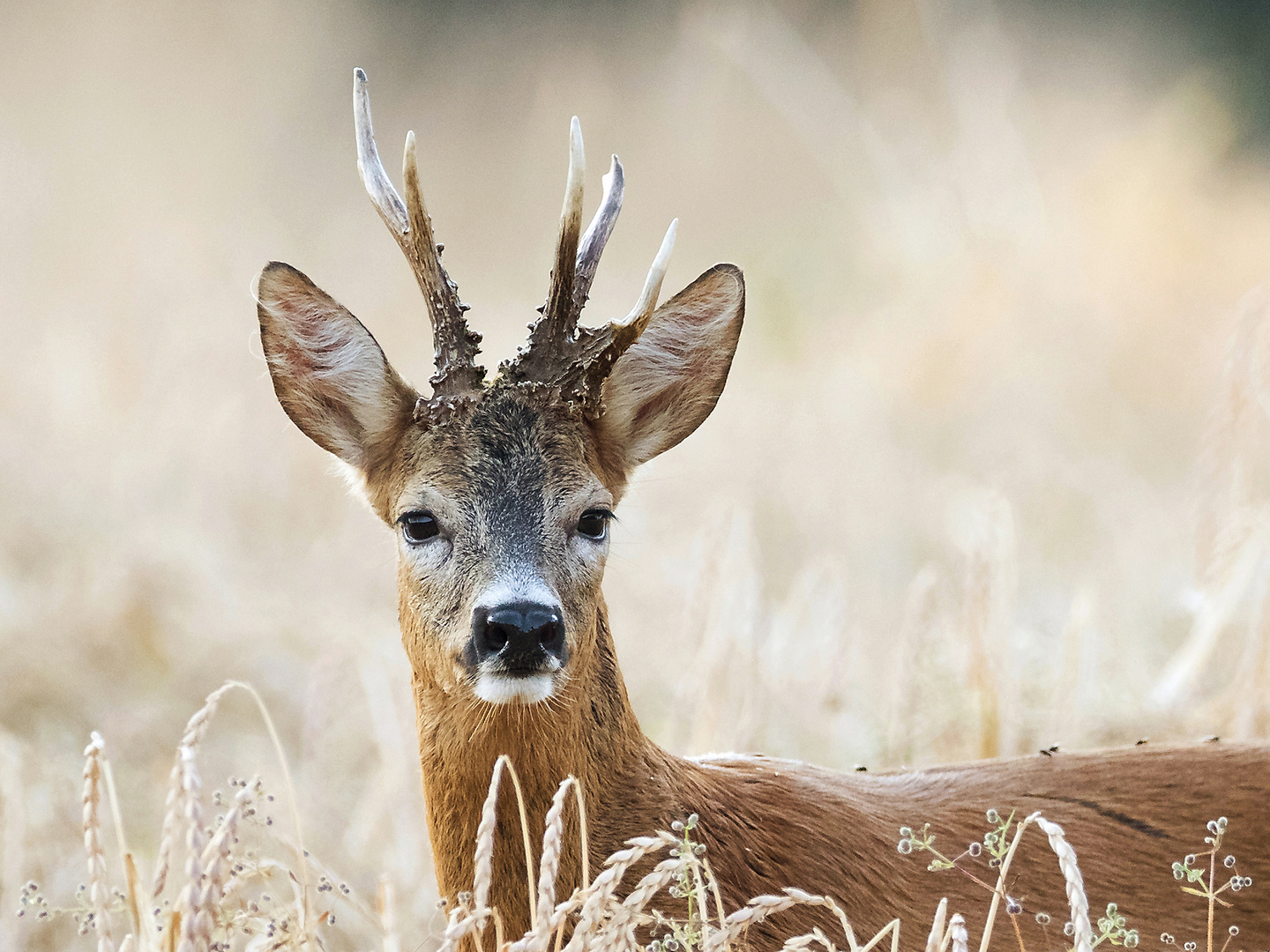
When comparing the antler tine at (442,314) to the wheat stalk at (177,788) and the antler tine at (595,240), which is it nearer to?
the antler tine at (595,240)

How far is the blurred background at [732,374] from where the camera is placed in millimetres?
5770

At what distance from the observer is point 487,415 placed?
3.44m

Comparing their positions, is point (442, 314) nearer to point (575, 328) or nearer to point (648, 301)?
point (575, 328)

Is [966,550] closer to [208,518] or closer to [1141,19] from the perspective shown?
[208,518]

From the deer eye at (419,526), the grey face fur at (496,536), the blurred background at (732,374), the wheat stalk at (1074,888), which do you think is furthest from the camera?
the blurred background at (732,374)

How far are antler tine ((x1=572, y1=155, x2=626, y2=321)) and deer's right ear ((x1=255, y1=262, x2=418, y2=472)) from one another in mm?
528

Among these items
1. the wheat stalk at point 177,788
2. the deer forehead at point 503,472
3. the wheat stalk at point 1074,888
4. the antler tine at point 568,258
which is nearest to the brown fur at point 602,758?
the deer forehead at point 503,472

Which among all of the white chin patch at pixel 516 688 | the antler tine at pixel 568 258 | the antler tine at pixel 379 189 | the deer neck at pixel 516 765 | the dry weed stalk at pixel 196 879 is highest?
the antler tine at pixel 379 189

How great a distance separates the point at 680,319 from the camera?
3.66 m

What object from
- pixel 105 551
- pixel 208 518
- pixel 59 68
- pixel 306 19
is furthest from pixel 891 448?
pixel 59 68

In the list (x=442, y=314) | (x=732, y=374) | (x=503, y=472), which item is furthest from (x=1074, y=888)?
(x=732, y=374)

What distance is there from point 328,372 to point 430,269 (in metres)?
0.44

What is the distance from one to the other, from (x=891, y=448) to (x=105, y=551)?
18.2 feet

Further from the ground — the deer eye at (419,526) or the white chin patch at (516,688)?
the deer eye at (419,526)
